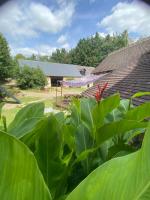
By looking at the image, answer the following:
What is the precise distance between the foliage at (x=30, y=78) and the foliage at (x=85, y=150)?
92.7 feet

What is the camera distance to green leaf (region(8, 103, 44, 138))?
696 mm

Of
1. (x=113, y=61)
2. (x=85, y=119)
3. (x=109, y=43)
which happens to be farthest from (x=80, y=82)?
(x=85, y=119)

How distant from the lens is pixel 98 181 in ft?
1.08

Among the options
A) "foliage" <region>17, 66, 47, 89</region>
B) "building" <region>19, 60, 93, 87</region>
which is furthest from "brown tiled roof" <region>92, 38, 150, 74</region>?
"building" <region>19, 60, 93, 87</region>

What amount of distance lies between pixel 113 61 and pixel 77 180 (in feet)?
62.7

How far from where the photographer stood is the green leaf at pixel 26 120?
696 millimetres

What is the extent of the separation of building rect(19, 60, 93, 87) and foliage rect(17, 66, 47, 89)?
6.85ft

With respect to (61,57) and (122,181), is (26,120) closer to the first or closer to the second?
(122,181)

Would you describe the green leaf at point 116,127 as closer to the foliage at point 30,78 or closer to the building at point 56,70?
the foliage at point 30,78

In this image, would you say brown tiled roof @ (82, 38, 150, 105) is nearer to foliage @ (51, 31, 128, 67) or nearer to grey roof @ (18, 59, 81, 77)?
foliage @ (51, 31, 128, 67)

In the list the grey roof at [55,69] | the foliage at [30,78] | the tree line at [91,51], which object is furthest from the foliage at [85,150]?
the grey roof at [55,69]

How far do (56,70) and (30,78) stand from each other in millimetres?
6857

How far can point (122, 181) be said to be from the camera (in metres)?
0.31

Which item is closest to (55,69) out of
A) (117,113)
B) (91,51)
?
(91,51)
